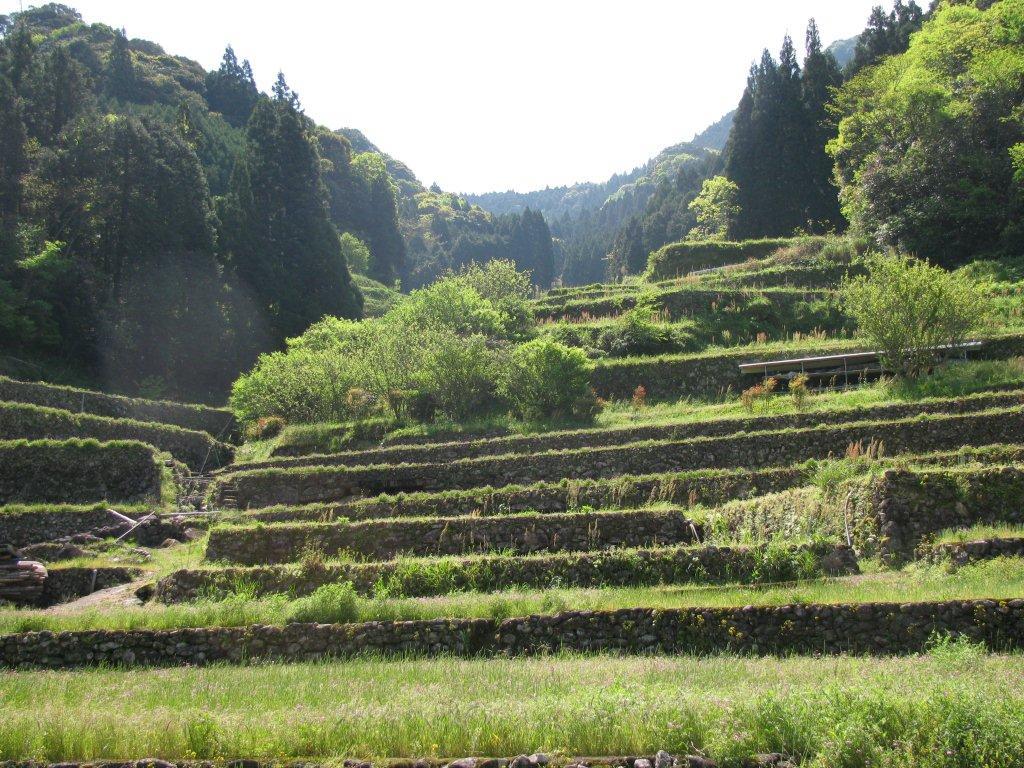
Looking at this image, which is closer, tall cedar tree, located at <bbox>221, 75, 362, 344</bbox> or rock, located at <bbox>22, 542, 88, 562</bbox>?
rock, located at <bbox>22, 542, 88, 562</bbox>

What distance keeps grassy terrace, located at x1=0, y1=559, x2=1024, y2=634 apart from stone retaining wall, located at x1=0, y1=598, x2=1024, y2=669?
26 centimetres

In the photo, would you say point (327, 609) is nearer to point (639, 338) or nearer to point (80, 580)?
point (80, 580)

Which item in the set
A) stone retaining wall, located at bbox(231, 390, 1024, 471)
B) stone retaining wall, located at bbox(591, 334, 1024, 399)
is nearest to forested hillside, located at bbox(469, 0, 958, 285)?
stone retaining wall, located at bbox(591, 334, 1024, 399)

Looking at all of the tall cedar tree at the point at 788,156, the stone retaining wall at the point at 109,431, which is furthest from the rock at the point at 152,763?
the tall cedar tree at the point at 788,156

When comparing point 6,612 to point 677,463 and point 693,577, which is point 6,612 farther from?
point 677,463

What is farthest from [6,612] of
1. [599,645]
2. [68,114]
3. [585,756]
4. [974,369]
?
[68,114]

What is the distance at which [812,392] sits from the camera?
87.2 ft

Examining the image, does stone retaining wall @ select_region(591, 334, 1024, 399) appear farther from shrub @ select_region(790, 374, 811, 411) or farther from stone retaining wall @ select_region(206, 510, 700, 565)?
stone retaining wall @ select_region(206, 510, 700, 565)

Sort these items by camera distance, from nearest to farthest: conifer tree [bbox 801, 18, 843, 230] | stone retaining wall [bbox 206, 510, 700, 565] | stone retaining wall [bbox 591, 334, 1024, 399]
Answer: stone retaining wall [bbox 206, 510, 700, 565] < stone retaining wall [bbox 591, 334, 1024, 399] < conifer tree [bbox 801, 18, 843, 230]

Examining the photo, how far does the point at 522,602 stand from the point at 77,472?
67.0 feet

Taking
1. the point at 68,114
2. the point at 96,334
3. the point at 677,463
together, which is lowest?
the point at 677,463

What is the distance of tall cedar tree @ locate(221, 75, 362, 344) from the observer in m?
55.2

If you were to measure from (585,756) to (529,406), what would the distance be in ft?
75.6

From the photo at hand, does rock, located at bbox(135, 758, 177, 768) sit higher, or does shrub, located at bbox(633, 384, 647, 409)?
rock, located at bbox(135, 758, 177, 768)
